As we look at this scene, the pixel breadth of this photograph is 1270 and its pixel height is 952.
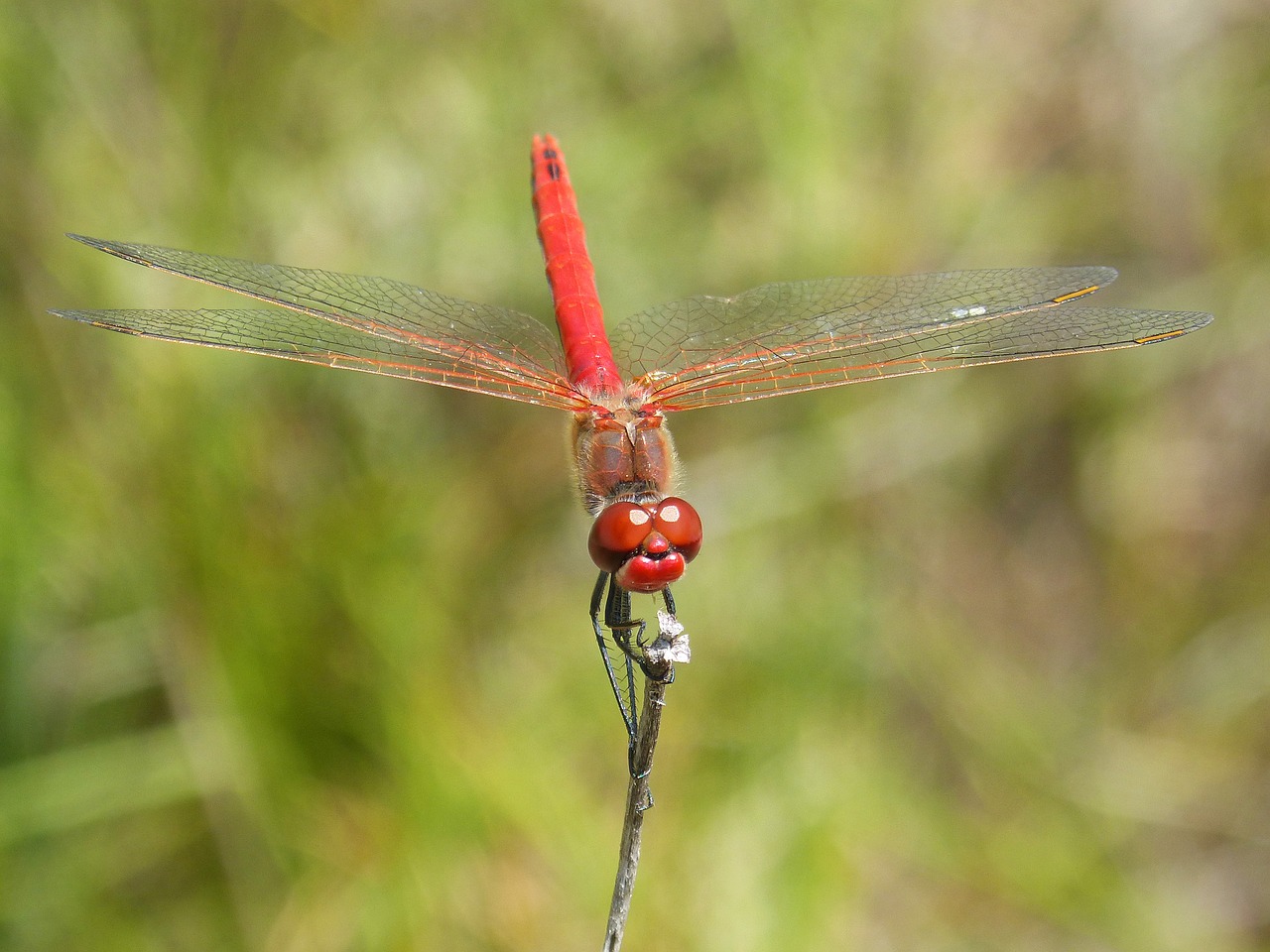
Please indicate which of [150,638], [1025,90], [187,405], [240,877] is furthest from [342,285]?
[1025,90]

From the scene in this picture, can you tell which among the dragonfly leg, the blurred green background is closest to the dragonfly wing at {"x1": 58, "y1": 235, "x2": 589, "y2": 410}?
the dragonfly leg

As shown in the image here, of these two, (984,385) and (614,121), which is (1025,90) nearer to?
(984,385)

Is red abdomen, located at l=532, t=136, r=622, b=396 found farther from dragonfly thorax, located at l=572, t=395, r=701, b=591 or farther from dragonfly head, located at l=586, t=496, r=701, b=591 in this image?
dragonfly head, located at l=586, t=496, r=701, b=591

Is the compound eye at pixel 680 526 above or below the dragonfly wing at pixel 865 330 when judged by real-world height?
below

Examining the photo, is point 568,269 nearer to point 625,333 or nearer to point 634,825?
point 625,333

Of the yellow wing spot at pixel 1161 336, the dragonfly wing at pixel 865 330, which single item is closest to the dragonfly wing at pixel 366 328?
the dragonfly wing at pixel 865 330

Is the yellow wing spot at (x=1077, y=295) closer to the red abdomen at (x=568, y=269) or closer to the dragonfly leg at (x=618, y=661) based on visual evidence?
the red abdomen at (x=568, y=269)

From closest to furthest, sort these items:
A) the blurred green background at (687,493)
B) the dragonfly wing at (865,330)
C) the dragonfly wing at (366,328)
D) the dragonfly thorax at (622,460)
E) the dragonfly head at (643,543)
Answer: the dragonfly head at (643,543) < the dragonfly thorax at (622,460) < the dragonfly wing at (366,328) < the dragonfly wing at (865,330) < the blurred green background at (687,493)
